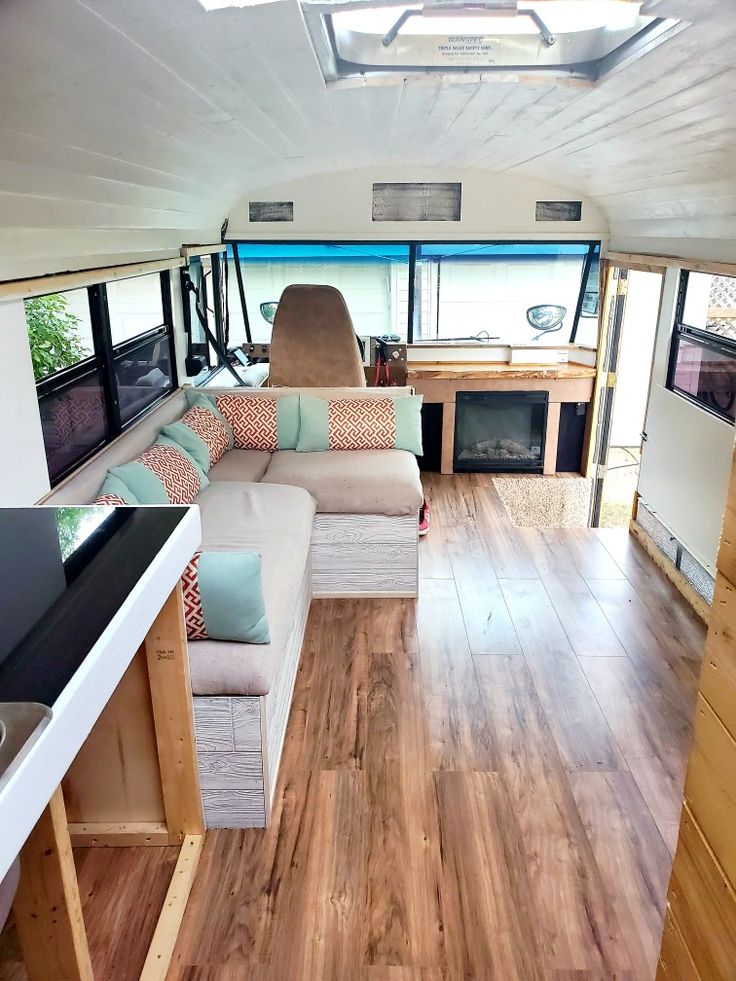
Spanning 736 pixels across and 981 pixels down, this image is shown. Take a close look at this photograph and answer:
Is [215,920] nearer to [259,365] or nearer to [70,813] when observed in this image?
[70,813]

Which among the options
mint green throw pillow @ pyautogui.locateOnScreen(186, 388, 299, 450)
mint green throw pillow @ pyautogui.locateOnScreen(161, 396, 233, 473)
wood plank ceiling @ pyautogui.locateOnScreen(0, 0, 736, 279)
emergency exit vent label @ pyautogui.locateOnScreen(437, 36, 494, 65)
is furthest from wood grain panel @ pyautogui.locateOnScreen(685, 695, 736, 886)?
mint green throw pillow @ pyautogui.locateOnScreen(186, 388, 299, 450)

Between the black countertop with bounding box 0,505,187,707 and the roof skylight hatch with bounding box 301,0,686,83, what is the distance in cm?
120

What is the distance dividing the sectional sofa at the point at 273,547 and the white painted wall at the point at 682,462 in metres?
1.47

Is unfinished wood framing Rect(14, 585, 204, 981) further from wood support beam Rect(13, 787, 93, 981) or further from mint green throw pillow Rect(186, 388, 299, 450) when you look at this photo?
mint green throw pillow Rect(186, 388, 299, 450)

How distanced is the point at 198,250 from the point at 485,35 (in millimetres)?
3082

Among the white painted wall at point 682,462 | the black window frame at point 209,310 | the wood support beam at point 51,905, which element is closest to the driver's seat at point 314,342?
the black window frame at point 209,310

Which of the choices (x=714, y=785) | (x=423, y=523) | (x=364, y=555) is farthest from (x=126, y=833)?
(x=423, y=523)

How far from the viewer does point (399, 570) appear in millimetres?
3686

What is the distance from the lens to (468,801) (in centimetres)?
238

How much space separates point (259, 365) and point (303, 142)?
2480 mm

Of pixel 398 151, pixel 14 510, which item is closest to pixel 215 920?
pixel 14 510

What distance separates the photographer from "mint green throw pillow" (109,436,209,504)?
2955 millimetres

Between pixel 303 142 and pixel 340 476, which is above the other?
pixel 303 142

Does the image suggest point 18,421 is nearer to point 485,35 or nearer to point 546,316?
point 485,35
